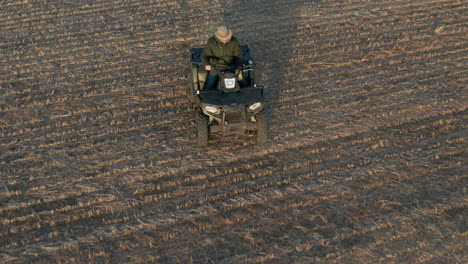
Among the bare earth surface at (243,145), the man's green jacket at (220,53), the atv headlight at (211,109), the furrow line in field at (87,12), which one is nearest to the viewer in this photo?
the bare earth surface at (243,145)

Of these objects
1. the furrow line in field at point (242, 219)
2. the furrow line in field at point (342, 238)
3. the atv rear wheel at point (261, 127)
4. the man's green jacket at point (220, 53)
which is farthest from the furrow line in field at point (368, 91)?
the furrow line in field at point (342, 238)

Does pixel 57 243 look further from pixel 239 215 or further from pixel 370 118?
pixel 370 118

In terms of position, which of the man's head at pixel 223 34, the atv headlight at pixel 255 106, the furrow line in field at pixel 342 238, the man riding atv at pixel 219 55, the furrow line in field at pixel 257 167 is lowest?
the furrow line in field at pixel 342 238

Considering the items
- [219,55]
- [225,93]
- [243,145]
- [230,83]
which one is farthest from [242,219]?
[219,55]

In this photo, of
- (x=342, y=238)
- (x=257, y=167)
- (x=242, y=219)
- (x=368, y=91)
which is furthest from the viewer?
(x=368, y=91)

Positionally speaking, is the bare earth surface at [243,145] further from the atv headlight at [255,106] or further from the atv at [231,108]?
the atv headlight at [255,106]

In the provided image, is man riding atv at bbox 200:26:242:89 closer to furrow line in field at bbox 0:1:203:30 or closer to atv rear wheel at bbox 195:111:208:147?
atv rear wheel at bbox 195:111:208:147

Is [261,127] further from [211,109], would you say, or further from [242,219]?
[242,219]

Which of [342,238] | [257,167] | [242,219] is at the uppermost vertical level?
[257,167]
